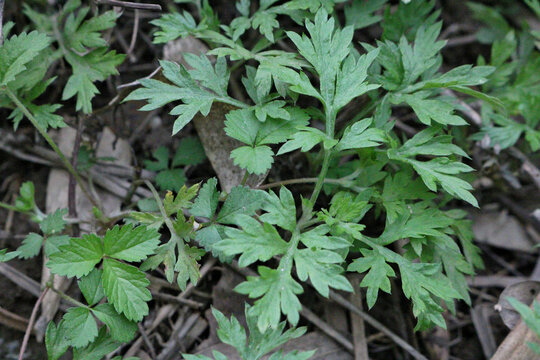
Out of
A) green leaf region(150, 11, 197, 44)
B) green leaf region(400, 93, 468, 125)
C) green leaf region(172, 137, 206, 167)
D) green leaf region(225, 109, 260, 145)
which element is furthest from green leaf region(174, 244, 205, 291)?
green leaf region(400, 93, 468, 125)

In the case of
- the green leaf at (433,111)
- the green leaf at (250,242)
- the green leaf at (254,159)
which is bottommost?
the green leaf at (250,242)

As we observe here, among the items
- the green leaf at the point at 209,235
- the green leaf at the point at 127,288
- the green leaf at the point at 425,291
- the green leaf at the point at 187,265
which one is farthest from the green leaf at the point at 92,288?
the green leaf at the point at 425,291

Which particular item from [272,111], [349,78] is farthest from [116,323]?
[349,78]

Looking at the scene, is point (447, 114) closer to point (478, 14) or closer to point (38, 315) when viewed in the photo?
point (478, 14)

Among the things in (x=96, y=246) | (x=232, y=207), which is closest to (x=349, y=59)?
(x=232, y=207)

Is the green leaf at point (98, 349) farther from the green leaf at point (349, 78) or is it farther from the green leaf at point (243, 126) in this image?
the green leaf at point (349, 78)

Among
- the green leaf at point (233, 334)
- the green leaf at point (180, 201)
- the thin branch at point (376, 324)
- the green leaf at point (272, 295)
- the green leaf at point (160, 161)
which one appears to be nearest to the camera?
the green leaf at point (272, 295)
